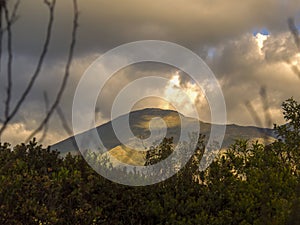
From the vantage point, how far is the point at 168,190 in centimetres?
2472

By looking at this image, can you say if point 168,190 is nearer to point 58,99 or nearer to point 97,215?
point 97,215

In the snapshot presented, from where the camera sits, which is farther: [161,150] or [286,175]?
[161,150]

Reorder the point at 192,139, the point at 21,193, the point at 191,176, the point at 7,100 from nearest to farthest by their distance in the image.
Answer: the point at 7,100 → the point at 21,193 → the point at 191,176 → the point at 192,139

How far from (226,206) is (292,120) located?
11.1m

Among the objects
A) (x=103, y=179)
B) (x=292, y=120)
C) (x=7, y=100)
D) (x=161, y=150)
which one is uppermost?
(x=292, y=120)

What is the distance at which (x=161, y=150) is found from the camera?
29078 mm

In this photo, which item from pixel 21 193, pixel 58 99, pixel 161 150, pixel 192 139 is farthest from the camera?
pixel 192 139

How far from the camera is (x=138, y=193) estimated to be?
23.8m

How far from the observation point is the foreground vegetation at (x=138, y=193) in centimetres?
1917

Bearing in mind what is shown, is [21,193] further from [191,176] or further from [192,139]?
[192,139]

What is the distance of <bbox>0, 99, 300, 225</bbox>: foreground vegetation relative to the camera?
19172 millimetres

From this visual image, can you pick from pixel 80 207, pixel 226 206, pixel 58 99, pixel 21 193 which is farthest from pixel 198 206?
pixel 58 99

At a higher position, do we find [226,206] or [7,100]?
[226,206]

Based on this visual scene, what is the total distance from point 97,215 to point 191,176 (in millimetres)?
7445
